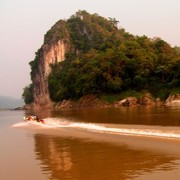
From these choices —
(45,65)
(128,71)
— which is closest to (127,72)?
(128,71)

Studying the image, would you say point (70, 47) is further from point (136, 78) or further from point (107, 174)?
point (107, 174)

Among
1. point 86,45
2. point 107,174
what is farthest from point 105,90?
point 107,174

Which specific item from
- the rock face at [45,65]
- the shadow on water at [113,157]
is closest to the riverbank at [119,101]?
the rock face at [45,65]

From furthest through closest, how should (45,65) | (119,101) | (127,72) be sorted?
(45,65), (127,72), (119,101)

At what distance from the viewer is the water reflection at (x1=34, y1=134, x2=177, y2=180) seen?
9.74 meters

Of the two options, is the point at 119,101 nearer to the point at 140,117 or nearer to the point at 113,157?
the point at 140,117

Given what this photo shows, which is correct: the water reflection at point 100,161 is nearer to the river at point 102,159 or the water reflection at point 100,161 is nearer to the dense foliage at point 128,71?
the river at point 102,159

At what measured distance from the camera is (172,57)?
69438mm

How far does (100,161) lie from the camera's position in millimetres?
11609

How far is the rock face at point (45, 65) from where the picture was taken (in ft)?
373

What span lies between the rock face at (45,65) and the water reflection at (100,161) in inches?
3668

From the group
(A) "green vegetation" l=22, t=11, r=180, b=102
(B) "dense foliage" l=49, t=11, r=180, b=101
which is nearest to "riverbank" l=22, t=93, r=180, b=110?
(A) "green vegetation" l=22, t=11, r=180, b=102

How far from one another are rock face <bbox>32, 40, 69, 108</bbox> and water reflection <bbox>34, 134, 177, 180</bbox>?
3668 inches

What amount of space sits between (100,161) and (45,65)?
108 meters
